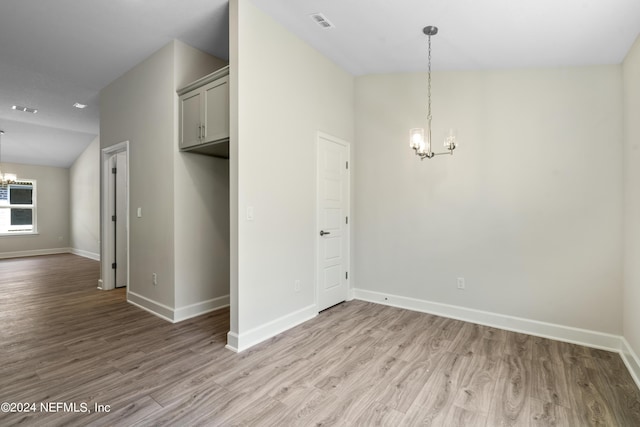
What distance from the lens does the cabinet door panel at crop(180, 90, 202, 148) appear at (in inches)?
131

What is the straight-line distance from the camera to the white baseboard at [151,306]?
142 inches

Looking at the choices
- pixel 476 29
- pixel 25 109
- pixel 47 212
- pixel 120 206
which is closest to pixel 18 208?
pixel 47 212

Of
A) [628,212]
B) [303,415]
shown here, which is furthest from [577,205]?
[303,415]

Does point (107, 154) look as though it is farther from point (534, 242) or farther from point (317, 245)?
point (534, 242)

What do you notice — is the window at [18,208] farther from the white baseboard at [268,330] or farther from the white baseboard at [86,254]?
the white baseboard at [268,330]

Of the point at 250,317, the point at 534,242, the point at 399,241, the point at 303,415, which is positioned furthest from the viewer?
the point at 399,241

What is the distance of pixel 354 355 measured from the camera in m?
2.78

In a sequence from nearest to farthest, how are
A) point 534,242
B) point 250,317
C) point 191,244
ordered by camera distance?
point 250,317
point 534,242
point 191,244

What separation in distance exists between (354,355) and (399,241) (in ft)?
5.69

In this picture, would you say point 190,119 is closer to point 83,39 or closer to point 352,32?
point 83,39

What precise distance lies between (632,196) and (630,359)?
1.34 meters

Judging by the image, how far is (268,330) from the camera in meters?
3.11

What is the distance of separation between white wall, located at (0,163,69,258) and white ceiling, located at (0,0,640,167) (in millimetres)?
5733

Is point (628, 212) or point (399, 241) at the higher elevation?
point (628, 212)
